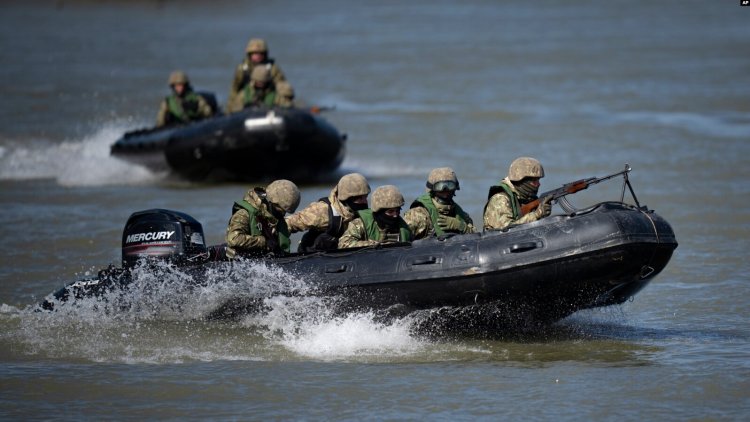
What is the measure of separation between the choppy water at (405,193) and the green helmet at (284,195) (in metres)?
0.50

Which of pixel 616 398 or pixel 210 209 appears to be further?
pixel 210 209

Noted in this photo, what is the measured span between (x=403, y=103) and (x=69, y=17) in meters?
23.8

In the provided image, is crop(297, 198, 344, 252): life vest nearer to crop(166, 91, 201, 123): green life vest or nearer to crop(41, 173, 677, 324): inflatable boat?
crop(41, 173, 677, 324): inflatable boat

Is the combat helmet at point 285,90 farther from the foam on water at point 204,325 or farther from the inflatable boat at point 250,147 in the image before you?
the foam on water at point 204,325

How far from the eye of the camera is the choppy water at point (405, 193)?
8883mm

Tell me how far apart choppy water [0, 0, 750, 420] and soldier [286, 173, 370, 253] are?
1.78 feet

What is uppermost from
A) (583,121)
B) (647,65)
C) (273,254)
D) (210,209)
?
(647,65)

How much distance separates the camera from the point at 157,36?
40.1 m

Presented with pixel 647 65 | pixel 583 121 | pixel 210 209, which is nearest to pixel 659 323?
pixel 210 209

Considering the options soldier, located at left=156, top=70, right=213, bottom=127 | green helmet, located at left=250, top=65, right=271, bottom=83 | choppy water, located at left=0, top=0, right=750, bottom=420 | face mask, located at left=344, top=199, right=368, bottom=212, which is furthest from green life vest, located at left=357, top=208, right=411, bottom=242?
soldier, located at left=156, top=70, right=213, bottom=127

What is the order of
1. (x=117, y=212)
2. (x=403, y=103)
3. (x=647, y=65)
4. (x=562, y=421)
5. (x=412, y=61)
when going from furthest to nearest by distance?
1. (x=412, y=61)
2. (x=647, y=65)
3. (x=403, y=103)
4. (x=117, y=212)
5. (x=562, y=421)

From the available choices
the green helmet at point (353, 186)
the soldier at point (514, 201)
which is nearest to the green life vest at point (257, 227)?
the green helmet at point (353, 186)

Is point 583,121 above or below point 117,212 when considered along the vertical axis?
above

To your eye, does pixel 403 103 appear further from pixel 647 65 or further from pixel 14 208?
pixel 14 208
